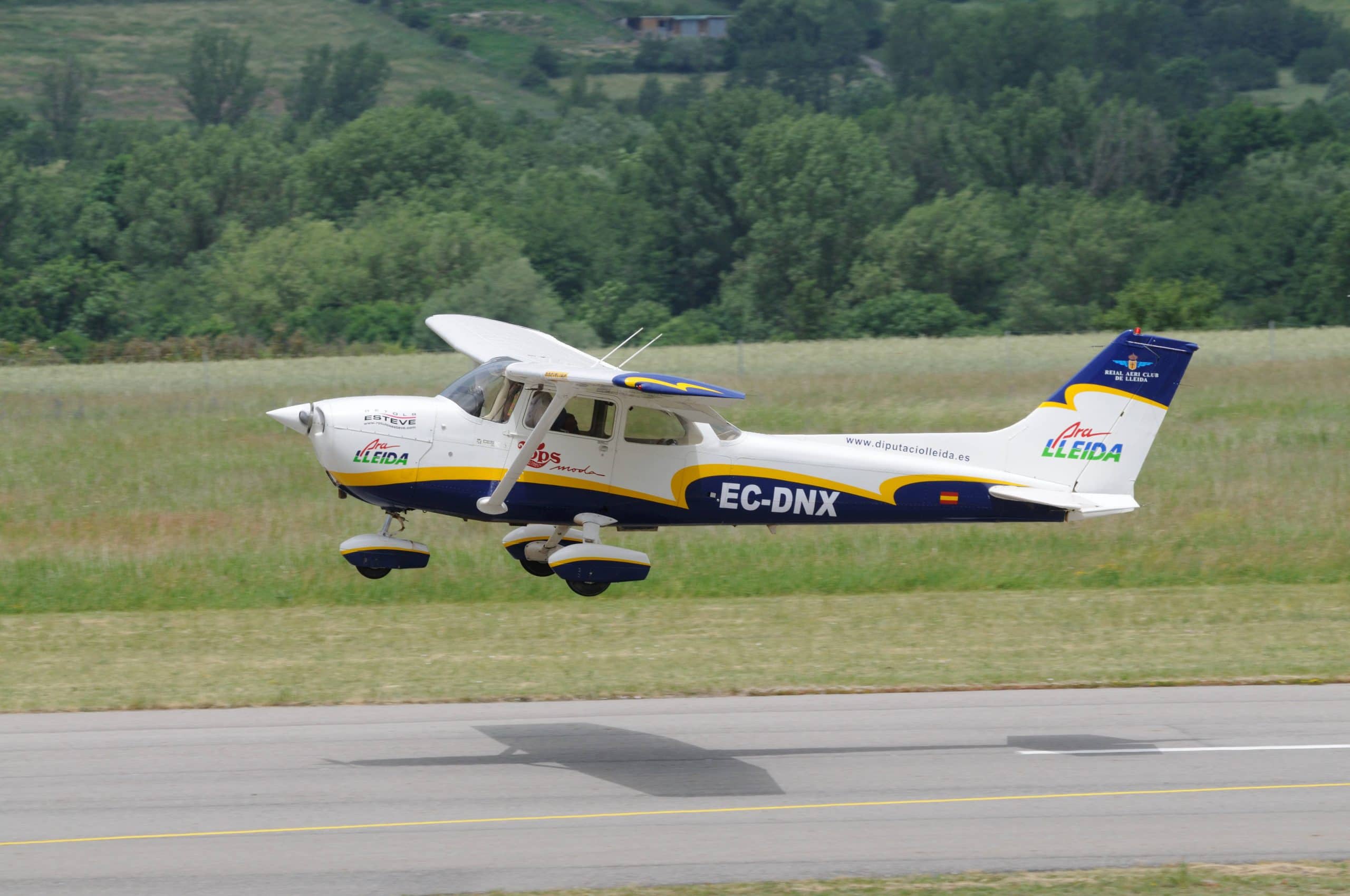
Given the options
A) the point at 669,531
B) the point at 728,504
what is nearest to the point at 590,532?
the point at 728,504

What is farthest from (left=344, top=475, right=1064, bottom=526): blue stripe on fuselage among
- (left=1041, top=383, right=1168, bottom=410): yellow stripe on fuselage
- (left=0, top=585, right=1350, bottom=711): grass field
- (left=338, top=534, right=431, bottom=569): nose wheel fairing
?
(left=0, top=585, right=1350, bottom=711): grass field

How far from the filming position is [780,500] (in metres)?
14.1

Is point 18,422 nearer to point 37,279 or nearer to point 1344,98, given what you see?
point 37,279

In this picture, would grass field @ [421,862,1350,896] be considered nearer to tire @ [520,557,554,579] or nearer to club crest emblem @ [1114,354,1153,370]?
tire @ [520,557,554,579]

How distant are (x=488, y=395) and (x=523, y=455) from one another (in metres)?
0.86

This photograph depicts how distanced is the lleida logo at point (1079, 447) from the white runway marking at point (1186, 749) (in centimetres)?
286

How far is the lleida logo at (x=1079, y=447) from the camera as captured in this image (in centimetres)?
1490

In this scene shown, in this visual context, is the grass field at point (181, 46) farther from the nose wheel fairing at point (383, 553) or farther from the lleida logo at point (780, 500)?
the nose wheel fairing at point (383, 553)

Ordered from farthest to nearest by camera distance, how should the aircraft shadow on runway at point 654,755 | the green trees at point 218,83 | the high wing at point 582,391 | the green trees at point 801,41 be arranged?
the green trees at point 801,41, the green trees at point 218,83, the aircraft shadow on runway at point 654,755, the high wing at point 582,391

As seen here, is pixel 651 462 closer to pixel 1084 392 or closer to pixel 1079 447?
pixel 1079 447

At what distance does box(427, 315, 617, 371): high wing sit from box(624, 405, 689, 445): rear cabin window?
1304 millimetres

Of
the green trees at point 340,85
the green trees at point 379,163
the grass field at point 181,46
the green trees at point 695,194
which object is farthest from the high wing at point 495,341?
the grass field at point 181,46

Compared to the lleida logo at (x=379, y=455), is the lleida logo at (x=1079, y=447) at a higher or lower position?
higher

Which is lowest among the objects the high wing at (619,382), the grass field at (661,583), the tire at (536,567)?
the grass field at (661,583)
